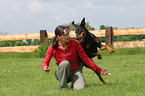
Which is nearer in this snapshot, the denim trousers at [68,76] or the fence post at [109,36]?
the denim trousers at [68,76]

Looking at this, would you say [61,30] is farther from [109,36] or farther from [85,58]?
[109,36]

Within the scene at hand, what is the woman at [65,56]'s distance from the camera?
4703mm

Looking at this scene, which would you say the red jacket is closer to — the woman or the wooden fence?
the woman

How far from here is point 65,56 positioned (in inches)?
192

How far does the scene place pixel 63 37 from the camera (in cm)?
468

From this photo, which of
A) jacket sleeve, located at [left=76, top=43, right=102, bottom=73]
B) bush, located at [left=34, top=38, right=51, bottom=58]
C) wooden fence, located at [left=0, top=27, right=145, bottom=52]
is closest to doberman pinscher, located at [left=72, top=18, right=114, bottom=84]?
jacket sleeve, located at [left=76, top=43, right=102, bottom=73]

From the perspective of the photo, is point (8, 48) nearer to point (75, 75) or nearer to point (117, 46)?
point (117, 46)

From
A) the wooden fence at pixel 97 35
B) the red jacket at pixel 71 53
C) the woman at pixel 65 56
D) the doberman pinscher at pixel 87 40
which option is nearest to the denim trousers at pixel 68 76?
the woman at pixel 65 56

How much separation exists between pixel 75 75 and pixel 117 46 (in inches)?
408

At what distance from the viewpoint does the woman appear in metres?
4.70

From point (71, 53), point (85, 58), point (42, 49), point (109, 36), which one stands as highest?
point (109, 36)

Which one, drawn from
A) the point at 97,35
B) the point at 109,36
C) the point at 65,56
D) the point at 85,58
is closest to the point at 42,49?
the point at 97,35

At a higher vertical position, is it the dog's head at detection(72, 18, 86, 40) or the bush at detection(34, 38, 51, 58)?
the dog's head at detection(72, 18, 86, 40)

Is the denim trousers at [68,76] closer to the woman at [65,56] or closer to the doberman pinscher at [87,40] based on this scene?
the woman at [65,56]
